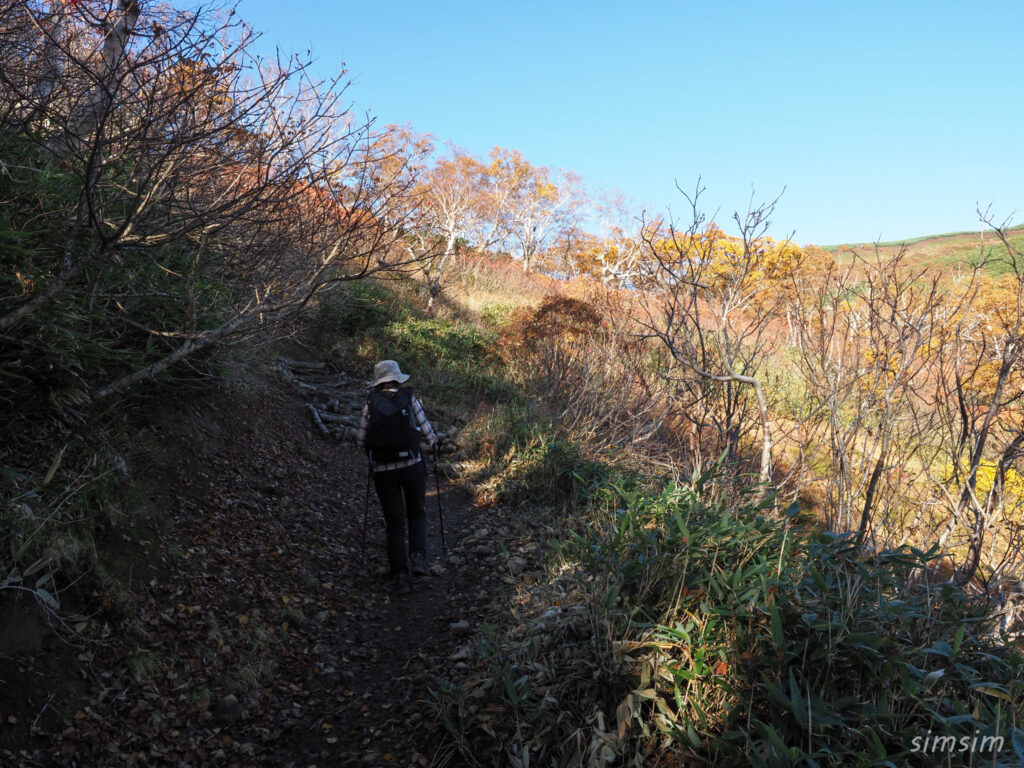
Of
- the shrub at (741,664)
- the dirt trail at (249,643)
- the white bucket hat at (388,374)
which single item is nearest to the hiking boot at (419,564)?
the dirt trail at (249,643)

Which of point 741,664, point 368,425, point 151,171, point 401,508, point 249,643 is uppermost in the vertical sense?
point 151,171

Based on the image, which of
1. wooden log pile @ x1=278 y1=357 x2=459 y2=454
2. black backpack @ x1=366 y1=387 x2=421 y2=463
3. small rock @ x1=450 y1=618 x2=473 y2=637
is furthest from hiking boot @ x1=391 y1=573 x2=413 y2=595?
wooden log pile @ x1=278 y1=357 x2=459 y2=454

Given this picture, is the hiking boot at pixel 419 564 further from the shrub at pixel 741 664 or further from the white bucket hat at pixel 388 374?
the shrub at pixel 741 664

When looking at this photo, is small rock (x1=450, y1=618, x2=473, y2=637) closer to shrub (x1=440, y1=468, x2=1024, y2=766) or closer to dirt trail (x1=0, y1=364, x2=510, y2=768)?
dirt trail (x1=0, y1=364, x2=510, y2=768)

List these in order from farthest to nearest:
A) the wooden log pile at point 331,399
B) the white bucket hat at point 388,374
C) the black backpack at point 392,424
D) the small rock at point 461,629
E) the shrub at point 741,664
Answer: the wooden log pile at point 331,399 → the white bucket hat at point 388,374 → the black backpack at point 392,424 → the small rock at point 461,629 → the shrub at point 741,664

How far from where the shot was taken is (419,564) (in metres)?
4.75

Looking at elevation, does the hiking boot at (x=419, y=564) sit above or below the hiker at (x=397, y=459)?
below

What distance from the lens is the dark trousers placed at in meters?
4.63

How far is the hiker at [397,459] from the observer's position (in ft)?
15.0

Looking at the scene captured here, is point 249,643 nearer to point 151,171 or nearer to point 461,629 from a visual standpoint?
point 461,629

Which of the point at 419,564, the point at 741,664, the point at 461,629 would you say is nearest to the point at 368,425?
the point at 419,564

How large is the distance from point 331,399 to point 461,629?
5.78 m

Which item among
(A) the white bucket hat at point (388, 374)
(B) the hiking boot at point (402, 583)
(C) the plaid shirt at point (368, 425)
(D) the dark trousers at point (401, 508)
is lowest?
(B) the hiking boot at point (402, 583)

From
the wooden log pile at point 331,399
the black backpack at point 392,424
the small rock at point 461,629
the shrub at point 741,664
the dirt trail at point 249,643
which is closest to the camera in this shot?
the shrub at point 741,664
